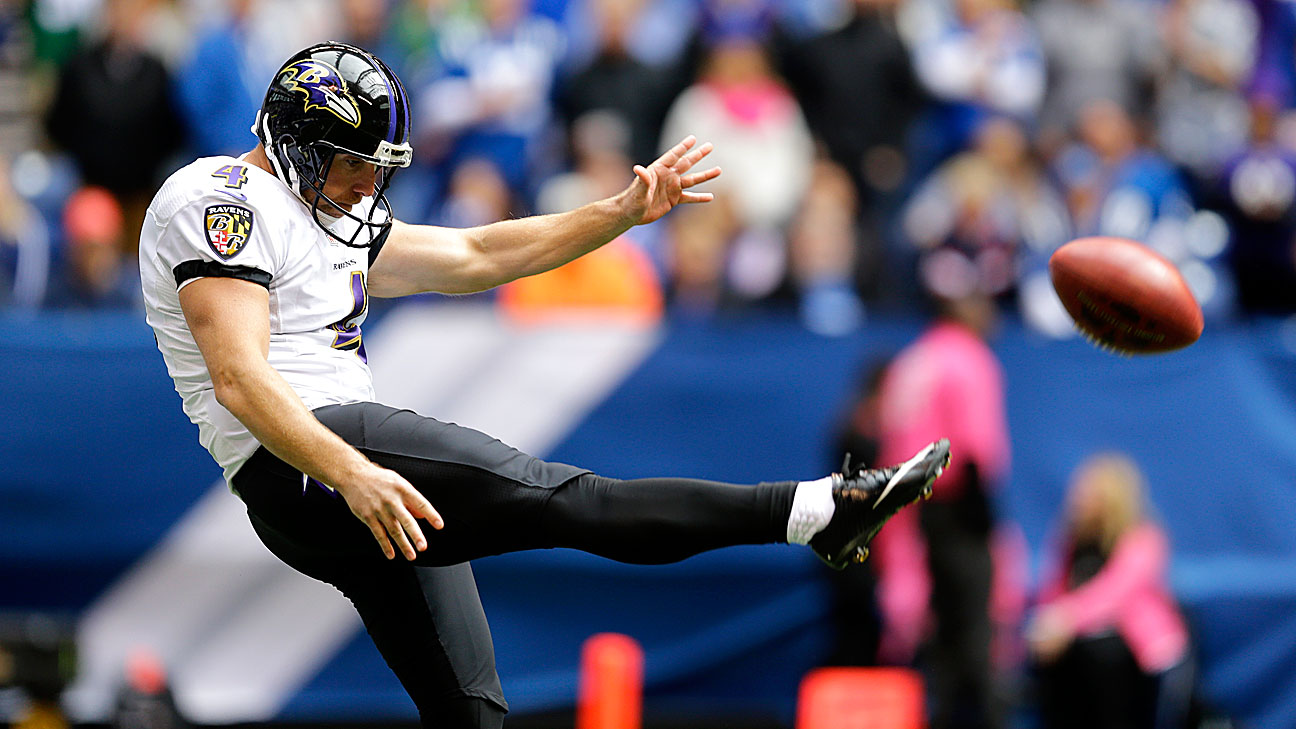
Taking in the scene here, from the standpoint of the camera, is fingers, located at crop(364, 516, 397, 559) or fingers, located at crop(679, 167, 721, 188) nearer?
fingers, located at crop(364, 516, 397, 559)

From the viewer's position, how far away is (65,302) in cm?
795

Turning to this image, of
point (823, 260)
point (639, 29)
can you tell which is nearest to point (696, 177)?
point (823, 260)

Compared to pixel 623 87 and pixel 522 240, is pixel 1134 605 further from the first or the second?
pixel 522 240

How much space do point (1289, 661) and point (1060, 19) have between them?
3.85m

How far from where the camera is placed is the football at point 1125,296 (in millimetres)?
4164

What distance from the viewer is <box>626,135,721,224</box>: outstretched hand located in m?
4.05

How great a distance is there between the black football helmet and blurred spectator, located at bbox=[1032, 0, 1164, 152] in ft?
20.2

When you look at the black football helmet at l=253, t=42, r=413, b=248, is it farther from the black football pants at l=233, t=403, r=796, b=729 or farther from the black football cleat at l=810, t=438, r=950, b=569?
the black football cleat at l=810, t=438, r=950, b=569

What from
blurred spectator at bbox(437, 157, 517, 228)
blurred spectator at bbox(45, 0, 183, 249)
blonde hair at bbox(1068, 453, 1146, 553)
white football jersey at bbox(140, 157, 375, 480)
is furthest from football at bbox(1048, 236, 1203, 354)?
blurred spectator at bbox(45, 0, 183, 249)

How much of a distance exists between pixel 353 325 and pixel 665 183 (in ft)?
2.83

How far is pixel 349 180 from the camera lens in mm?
3770

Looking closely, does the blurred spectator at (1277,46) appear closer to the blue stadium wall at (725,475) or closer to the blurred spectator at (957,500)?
the blue stadium wall at (725,475)

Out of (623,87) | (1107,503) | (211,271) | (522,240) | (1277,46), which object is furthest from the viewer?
(1277,46)

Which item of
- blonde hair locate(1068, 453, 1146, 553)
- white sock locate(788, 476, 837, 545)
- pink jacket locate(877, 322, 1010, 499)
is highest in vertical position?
pink jacket locate(877, 322, 1010, 499)
